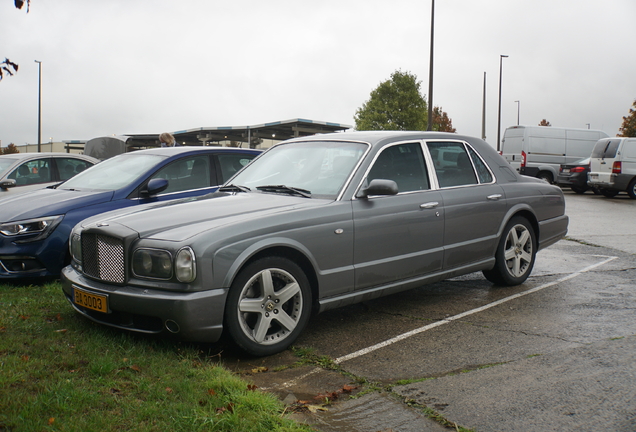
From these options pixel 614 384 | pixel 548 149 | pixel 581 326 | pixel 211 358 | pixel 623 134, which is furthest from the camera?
pixel 623 134

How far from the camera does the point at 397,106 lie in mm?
52812

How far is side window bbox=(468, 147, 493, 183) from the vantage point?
6207 mm

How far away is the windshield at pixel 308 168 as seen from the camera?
16.5ft

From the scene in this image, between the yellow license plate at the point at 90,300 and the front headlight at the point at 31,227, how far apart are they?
2070 mm

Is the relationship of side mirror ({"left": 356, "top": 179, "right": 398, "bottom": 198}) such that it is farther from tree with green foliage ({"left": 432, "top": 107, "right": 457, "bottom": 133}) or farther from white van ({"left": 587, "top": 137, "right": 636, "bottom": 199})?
tree with green foliage ({"left": 432, "top": 107, "right": 457, "bottom": 133})

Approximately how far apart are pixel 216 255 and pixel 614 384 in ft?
8.65

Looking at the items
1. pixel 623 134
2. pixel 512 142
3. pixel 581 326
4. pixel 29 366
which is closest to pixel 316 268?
pixel 29 366

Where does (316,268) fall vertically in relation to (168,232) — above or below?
below

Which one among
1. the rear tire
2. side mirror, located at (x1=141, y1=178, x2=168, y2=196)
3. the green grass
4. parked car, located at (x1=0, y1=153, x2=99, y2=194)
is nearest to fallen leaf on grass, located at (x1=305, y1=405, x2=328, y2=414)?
the green grass

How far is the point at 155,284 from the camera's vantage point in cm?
398

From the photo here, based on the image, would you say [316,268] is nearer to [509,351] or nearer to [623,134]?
[509,351]

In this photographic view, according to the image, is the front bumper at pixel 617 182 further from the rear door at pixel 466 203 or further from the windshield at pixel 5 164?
the windshield at pixel 5 164

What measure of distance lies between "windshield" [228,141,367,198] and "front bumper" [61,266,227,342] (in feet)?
4.75

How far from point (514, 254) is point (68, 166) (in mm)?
7460
